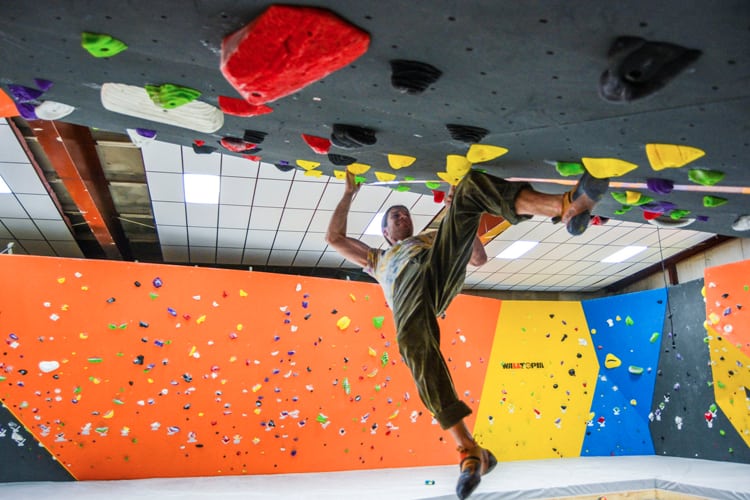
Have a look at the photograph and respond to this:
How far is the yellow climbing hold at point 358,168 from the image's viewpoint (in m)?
1.89

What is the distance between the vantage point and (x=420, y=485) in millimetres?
3854

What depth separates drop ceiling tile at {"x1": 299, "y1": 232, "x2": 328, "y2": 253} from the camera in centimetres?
633

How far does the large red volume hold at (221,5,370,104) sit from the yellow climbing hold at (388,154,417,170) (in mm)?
648

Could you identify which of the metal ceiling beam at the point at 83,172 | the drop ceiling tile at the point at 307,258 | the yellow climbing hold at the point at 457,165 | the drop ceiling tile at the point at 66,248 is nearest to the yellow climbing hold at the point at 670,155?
the yellow climbing hold at the point at 457,165

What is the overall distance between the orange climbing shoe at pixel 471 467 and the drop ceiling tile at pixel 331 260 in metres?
5.38

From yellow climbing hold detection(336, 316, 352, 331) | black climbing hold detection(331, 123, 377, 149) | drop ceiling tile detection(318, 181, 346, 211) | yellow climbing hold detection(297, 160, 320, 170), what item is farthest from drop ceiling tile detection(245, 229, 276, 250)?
black climbing hold detection(331, 123, 377, 149)

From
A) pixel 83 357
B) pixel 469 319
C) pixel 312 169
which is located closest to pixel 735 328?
pixel 469 319

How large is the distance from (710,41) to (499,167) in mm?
835

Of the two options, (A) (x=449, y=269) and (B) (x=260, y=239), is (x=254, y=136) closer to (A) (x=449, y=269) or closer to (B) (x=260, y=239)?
(A) (x=449, y=269)

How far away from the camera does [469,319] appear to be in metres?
5.39

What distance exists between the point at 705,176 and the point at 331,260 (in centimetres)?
614

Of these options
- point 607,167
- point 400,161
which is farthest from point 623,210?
point 400,161

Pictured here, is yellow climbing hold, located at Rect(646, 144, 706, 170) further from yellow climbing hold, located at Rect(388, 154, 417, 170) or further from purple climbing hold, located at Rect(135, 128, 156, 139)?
purple climbing hold, located at Rect(135, 128, 156, 139)

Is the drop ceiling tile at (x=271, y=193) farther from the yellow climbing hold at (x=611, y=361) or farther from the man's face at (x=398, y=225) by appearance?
the yellow climbing hold at (x=611, y=361)
